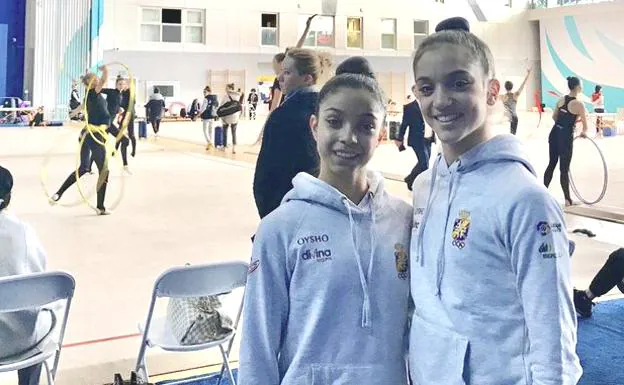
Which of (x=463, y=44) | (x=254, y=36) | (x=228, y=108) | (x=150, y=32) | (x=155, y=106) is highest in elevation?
(x=254, y=36)

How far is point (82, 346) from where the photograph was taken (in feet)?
12.2

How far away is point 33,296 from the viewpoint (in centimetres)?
259

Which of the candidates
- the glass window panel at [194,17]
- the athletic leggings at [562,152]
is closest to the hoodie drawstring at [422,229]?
the athletic leggings at [562,152]

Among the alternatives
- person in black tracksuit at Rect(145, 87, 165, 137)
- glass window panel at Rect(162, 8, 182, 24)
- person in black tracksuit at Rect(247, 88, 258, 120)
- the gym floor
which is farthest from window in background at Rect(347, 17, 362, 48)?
the gym floor

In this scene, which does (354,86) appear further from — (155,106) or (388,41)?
(388,41)

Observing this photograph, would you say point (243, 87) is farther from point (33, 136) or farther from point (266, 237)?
point (266, 237)

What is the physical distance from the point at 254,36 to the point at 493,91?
2679 centimetres

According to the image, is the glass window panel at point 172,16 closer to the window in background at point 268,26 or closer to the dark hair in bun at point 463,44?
the window in background at point 268,26

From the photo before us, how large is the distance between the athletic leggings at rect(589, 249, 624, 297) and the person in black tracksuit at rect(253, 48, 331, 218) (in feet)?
7.75

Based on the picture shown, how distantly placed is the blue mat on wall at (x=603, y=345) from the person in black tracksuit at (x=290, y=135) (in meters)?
1.78

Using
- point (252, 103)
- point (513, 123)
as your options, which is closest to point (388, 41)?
point (252, 103)

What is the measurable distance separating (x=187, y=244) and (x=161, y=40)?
69.5ft

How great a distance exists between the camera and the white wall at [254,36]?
85.0 feet

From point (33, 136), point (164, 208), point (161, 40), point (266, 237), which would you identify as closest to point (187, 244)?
point (164, 208)
